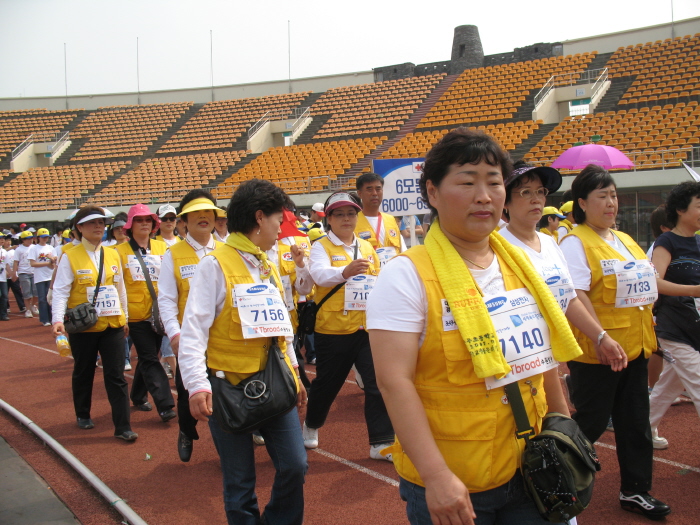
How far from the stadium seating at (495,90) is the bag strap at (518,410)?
28.8m

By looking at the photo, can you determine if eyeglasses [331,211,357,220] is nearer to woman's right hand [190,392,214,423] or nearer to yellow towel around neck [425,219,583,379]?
woman's right hand [190,392,214,423]

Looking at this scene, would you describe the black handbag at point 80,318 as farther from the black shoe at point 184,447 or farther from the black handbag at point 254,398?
the black handbag at point 254,398

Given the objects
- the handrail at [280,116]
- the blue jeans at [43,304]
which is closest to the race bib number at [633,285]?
the blue jeans at [43,304]

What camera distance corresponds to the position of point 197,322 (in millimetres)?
3141

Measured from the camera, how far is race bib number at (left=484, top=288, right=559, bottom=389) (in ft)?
6.65

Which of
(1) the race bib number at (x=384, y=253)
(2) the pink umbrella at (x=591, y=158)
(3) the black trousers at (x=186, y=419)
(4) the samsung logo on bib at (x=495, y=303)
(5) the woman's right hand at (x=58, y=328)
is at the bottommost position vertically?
(3) the black trousers at (x=186, y=419)

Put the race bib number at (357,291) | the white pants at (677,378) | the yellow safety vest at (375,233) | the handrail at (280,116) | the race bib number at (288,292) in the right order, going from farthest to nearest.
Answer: the handrail at (280,116) < the race bib number at (288,292) < the yellow safety vest at (375,233) < the race bib number at (357,291) < the white pants at (677,378)

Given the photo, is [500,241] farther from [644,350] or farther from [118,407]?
[118,407]

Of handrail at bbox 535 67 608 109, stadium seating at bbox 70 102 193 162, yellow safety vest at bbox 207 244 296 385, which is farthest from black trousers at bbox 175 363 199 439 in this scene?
stadium seating at bbox 70 102 193 162

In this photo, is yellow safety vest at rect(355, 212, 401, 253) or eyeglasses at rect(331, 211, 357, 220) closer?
eyeglasses at rect(331, 211, 357, 220)

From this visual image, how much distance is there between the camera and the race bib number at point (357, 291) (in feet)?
16.6

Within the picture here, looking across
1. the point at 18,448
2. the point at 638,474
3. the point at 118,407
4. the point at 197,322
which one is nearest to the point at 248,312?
the point at 197,322

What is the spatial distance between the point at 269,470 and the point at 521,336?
3.42 meters

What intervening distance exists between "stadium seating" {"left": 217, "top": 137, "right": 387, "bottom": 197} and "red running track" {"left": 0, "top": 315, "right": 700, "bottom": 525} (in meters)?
19.8
